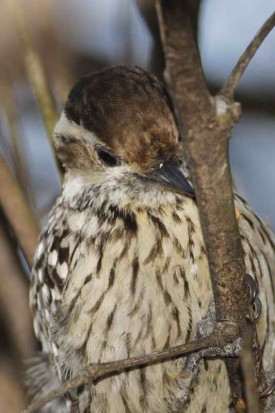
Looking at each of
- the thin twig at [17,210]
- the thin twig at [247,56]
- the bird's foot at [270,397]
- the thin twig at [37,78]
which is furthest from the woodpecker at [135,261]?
the thin twig at [247,56]

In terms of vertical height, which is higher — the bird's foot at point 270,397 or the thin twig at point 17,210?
the thin twig at point 17,210

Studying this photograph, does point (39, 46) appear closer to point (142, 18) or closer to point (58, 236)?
point (142, 18)

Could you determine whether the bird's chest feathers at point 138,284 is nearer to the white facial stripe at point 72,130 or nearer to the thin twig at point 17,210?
the white facial stripe at point 72,130

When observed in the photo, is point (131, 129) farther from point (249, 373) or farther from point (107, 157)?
point (249, 373)

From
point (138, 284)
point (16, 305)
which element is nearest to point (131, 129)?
point (138, 284)

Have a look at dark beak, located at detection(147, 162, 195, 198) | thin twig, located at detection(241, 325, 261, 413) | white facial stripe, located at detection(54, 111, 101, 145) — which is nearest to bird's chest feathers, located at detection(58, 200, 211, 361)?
dark beak, located at detection(147, 162, 195, 198)

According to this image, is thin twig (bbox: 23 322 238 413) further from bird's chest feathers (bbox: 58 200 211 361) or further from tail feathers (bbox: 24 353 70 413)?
tail feathers (bbox: 24 353 70 413)
